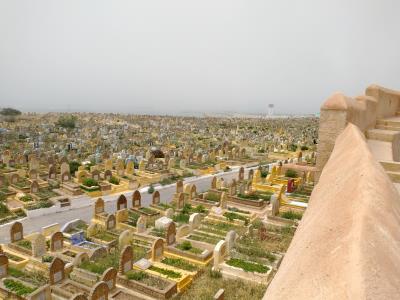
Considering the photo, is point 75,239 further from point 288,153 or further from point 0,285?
point 288,153

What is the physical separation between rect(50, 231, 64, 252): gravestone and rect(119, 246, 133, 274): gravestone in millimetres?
3110

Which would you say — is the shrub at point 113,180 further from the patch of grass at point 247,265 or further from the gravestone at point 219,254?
the patch of grass at point 247,265

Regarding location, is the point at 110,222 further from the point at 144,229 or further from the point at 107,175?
the point at 107,175

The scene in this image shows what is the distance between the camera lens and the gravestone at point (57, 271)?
9352 millimetres

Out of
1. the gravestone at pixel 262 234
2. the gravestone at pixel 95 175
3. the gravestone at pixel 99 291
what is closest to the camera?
the gravestone at pixel 99 291

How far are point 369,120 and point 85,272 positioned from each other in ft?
32.9

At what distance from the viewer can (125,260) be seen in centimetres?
994

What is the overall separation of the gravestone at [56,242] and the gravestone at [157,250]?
338cm

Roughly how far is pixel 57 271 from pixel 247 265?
5491 mm

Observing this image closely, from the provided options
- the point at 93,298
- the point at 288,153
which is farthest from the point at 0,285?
the point at 288,153

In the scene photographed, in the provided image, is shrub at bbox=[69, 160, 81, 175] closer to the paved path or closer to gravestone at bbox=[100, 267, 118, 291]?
the paved path

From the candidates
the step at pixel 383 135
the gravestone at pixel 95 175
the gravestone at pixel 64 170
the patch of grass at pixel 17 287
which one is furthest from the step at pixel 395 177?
the gravestone at pixel 64 170

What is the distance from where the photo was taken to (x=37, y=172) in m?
21.6

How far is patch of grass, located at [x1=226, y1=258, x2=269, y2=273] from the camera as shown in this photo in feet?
32.6
